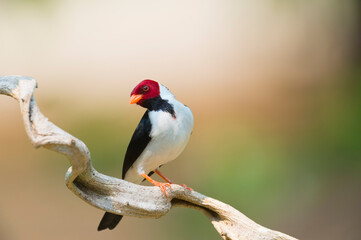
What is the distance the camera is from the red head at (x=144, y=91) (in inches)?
72.2

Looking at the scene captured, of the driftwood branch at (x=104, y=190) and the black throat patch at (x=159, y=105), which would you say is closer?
the driftwood branch at (x=104, y=190)

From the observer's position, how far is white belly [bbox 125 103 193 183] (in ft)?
6.12

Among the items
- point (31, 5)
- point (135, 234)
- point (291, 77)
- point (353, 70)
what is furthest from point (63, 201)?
point (353, 70)

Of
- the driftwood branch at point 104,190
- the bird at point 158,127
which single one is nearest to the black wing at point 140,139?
the bird at point 158,127

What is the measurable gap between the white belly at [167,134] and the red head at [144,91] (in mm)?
83

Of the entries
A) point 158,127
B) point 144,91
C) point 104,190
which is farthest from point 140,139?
point 104,190

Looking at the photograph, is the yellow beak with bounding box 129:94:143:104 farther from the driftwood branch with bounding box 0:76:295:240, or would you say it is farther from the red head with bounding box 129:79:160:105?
the driftwood branch with bounding box 0:76:295:240

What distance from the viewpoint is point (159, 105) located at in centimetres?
190

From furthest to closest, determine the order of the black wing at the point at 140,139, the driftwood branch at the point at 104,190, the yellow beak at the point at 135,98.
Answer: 1. the black wing at the point at 140,139
2. the yellow beak at the point at 135,98
3. the driftwood branch at the point at 104,190

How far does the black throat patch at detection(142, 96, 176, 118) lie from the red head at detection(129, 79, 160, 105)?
22 millimetres

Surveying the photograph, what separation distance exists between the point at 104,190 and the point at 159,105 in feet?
1.45

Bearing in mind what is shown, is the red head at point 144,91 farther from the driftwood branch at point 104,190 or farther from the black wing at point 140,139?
the driftwood branch at point 104,190

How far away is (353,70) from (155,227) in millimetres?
2473

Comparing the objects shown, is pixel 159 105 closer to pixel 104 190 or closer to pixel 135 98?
pixel 135 98
